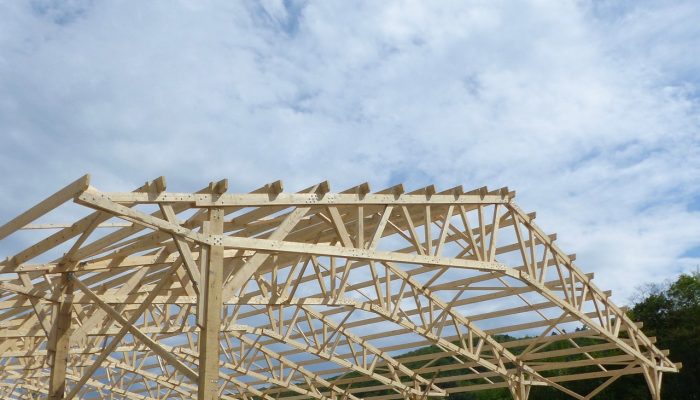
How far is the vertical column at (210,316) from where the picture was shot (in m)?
8.68

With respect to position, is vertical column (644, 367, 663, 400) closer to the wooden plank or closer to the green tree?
the green tree

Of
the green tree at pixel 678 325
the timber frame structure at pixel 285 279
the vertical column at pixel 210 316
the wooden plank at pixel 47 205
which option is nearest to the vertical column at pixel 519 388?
the timber frame structure at pixel 285 279

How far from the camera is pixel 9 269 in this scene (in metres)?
11.6

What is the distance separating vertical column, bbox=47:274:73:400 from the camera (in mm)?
10633

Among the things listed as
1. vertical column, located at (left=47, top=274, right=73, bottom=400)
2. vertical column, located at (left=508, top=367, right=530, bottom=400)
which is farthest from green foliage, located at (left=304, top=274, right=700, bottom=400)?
vertical column, located at (left=47, top=274, right=73, bottom=400)

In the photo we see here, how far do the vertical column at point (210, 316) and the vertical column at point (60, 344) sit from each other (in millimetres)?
2949

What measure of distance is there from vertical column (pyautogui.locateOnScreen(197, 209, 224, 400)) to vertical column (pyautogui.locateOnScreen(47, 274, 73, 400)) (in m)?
2.95

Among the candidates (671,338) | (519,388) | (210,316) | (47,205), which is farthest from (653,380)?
(47,205)

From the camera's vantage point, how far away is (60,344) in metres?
11.0

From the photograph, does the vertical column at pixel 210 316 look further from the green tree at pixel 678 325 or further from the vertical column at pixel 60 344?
the green tree at pixel 678 325

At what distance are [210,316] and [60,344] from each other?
11.1ft

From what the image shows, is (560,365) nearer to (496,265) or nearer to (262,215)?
(496,265)

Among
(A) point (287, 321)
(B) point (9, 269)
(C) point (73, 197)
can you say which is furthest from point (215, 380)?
(A) point (287, 321)

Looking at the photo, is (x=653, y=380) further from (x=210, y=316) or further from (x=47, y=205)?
(x=47, y=205)
